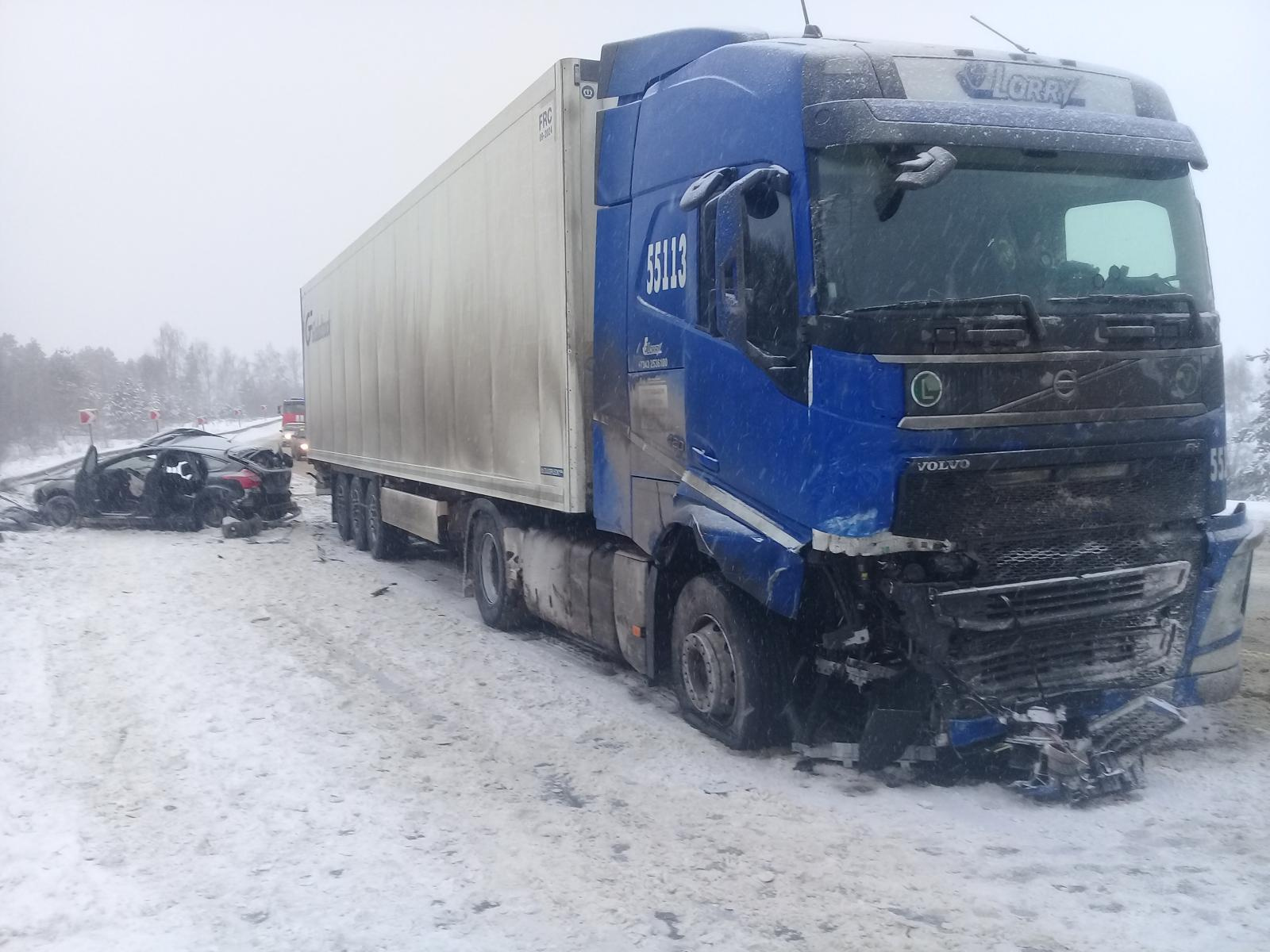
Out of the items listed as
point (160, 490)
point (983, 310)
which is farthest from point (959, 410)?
point (160, 490)

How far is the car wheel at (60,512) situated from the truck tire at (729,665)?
562 inches

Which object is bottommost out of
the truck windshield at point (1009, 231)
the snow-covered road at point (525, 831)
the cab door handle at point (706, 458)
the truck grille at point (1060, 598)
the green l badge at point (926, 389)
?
the snow-covered road at point (525, 831)

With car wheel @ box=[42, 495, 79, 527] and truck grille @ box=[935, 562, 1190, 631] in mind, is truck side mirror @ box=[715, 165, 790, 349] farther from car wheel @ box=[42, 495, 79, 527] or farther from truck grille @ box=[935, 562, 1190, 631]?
car wheel @ box=[42, 495, 79, 527]

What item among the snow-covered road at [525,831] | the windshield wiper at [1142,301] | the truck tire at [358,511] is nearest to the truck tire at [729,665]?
the snow-covered road at [525,831]

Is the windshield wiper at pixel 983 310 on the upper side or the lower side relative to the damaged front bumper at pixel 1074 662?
upper

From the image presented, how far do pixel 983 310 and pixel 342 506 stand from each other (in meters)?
13.3

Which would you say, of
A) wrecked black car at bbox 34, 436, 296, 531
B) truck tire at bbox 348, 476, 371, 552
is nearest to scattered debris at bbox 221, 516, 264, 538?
wrecked black car at bbox 34, 436, 296, 531

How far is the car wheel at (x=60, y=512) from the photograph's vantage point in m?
17.1

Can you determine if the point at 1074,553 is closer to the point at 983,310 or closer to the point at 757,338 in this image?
the point at 983,310

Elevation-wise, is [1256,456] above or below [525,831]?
above

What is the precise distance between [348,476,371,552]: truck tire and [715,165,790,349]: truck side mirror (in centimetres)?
1035

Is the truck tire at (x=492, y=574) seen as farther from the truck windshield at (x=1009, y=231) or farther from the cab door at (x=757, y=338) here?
the truck windshield at (x=1009, y=231)

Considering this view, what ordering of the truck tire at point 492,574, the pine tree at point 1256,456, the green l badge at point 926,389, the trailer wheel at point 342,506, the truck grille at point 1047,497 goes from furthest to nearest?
the pine tree at point 1256,456
the trailer wheel at point 342,506
the truck tire at point 492,574
the truck grille at point 1047,497
the green l badge at point 926,389

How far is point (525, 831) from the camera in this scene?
16.0ft
